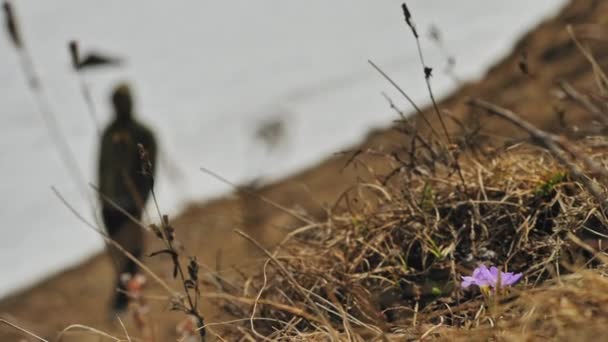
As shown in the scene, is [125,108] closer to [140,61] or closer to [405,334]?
[405,334]

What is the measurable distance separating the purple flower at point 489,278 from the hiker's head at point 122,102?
468cm

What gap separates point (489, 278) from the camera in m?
1.40

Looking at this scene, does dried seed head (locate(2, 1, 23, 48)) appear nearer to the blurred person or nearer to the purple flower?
the purple flower

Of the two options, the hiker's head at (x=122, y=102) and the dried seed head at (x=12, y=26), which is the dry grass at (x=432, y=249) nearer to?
the dried seed head at (x=12, y=26)

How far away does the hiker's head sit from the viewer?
5922mm

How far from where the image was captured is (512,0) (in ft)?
42.4

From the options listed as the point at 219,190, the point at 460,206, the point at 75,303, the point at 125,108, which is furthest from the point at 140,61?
the point at 460,206

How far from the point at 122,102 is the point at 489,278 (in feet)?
15.5

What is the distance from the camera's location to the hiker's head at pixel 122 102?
5922 millimetres

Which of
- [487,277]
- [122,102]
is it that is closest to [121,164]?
[122,102]

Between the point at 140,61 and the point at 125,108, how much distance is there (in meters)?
7.58

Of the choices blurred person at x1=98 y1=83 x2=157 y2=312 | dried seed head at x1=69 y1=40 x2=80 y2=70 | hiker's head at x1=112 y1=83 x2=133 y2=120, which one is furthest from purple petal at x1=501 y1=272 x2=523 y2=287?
hiker's head at x1=112 y1=83 x2=133 y2=120

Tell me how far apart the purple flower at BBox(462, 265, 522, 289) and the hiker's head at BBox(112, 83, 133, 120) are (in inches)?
184

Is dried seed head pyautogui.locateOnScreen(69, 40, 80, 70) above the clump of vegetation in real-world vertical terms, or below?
above
